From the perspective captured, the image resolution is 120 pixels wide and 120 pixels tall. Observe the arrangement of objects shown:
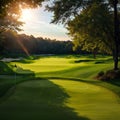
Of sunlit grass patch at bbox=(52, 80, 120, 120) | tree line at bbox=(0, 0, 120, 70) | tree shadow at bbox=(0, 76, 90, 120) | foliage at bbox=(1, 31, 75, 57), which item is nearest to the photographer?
tree shadow at bbox=(0, 76, 90, 120)

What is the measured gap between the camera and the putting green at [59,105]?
52.3ft

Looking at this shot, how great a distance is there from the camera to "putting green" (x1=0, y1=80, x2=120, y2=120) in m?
15.9

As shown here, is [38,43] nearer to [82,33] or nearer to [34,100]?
[82,33]

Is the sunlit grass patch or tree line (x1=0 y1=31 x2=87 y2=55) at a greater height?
tree line (x1=0 y1=31 x2=87 y2=55)

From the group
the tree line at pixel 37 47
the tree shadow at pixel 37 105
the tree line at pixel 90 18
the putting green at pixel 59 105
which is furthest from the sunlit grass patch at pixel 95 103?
the tree line at pixel 37 47

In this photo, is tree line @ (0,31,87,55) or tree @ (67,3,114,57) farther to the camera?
tree line @ (0,31,87,55)

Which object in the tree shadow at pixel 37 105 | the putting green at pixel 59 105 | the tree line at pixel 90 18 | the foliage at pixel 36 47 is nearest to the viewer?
the tree shadow at pixel 37 105

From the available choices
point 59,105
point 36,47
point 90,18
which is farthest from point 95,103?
point 36,47

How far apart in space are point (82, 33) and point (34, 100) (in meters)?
25.2

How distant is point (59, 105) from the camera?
2084 centimetres

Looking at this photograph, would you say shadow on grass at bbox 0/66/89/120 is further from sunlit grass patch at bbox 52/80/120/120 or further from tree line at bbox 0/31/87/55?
tree line at bbox 0/31/87/55

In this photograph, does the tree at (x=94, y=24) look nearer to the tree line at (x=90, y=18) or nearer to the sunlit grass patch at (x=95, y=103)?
the tree line at (x=90, y=18)

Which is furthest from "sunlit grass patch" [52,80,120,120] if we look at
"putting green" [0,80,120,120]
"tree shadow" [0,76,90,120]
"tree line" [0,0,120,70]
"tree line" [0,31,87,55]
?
"tree line" [0,31,87,55]

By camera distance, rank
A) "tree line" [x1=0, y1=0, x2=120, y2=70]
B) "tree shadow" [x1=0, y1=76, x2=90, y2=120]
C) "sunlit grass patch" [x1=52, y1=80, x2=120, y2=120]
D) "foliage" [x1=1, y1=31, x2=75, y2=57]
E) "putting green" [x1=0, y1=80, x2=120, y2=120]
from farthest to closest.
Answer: "foliage" [x1=1, y1=31, x2=75, y2=57]
"tree line" [x1=0, y1=0, x2=120, y2=70]
"sunlit grass patch" [x1=52, y1=80, x2=120, y2=120]
"putting green" [x1=0, y1=80, x2=120, y2=120]
"tree shadow" [x1=0, y1=76, x2=90, y2=120]
